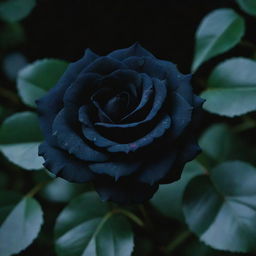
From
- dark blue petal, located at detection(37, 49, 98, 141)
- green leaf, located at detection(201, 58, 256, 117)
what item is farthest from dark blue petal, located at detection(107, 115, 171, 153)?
green leaf, located at detection(201, 58, 256, 117)

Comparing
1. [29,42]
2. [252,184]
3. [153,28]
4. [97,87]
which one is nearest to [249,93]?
[252,184]

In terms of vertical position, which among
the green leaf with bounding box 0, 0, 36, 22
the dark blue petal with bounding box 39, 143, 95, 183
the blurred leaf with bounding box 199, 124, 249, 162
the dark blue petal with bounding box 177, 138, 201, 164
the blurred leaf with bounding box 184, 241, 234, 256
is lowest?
the blurred leaf with bounding box 184, 241, 234, 256

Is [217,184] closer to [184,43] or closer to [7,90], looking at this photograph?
[184,43]

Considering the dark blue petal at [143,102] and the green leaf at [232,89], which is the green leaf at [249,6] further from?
the dark blue petal at [143,102]

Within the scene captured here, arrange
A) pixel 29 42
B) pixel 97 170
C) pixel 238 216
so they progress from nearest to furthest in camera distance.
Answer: pixel 97 170
pixel 238 216
pixel 29 42

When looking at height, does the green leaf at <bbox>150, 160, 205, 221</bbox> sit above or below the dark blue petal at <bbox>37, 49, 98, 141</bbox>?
below

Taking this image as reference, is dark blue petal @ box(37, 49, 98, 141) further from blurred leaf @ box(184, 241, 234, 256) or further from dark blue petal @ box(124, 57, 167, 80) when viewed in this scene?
blurred leaf @ box(184, 241, 234, 256)

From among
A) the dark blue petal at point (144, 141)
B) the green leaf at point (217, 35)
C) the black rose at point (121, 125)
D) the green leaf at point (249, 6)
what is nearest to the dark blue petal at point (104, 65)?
the black rose at point (121, 125)
